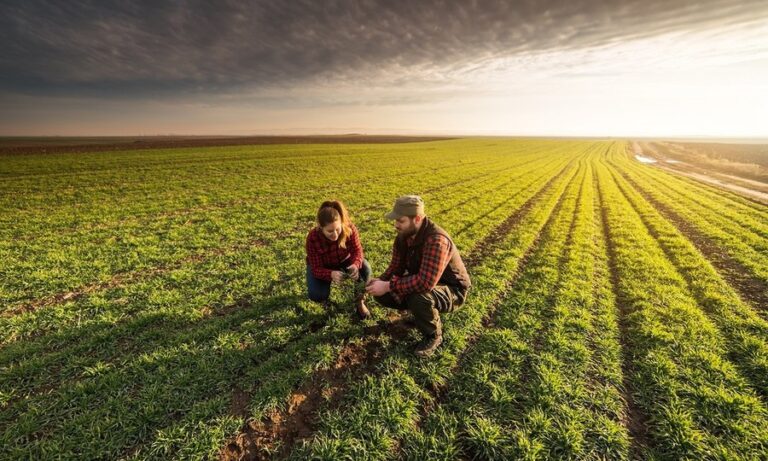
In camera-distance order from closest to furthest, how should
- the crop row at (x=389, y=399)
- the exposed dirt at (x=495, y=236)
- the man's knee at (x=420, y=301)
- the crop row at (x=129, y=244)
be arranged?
1. the crop row at (x=389, y=399)
2. the man's knee at (x=420, y=301)
3. the crop row at (x=129, y=244)
4. the exposed dirt at (x=495, y=236)

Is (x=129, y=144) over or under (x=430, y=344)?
over

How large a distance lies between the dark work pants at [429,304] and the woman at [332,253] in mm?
956

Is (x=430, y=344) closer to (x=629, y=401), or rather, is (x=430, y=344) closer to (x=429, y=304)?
(x=429, y=304)

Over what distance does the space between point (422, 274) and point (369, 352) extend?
74.8 inches

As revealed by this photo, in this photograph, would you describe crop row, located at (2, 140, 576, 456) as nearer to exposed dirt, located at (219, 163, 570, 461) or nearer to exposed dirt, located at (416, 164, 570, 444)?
exposed dirt, located at (219, 163, 570, 461)

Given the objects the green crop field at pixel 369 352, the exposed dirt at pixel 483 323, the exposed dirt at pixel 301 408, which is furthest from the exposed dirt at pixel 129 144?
the exposed dirt at pixel 483 323

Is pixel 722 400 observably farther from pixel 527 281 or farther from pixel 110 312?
pixel 110 312

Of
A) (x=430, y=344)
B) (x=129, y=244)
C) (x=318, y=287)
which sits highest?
(x=318, y=287)

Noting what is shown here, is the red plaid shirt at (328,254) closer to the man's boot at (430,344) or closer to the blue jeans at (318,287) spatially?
the blue jeans at (318,287)

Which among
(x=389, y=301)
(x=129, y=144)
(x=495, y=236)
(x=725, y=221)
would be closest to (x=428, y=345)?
(x=389, y=301)

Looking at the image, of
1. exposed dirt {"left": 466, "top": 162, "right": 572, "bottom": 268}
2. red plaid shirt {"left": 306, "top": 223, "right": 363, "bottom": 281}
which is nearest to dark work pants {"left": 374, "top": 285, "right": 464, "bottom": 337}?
red plaid shirt {"left": 306, "top": 223, "right": 363, "bottom": 281}

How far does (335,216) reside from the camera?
5.43m

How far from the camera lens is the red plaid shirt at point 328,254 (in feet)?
19.6

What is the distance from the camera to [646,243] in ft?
37.3
